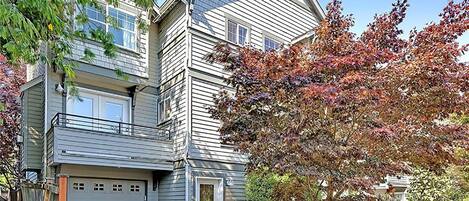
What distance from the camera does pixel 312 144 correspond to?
26.9ft

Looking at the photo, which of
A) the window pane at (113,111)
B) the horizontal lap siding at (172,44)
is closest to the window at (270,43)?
the horizontal lap siding at (172,44)

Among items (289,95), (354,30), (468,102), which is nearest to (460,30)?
(468,102)

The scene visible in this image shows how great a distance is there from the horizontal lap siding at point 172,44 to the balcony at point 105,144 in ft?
6.74

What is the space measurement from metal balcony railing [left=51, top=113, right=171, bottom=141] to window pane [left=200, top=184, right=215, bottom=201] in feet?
6.18

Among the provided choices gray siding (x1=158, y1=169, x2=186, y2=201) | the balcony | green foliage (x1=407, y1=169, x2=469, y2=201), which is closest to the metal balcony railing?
the balcony

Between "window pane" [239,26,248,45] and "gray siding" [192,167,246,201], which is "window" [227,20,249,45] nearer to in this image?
"window pane" [239,26,248,45]

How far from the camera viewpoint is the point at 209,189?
1318 cm

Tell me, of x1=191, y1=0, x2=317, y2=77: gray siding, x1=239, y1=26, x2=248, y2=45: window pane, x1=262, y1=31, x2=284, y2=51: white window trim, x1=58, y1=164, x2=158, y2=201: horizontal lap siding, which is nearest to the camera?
x1=58, y1=164, x2=158, y2=201: horizontal lap siding

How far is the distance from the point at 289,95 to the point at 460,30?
11.3 ft

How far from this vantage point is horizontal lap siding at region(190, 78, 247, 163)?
42.1 feet

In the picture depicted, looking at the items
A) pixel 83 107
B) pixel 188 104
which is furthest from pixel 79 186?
pixel 188 104

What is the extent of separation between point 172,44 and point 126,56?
1545 mm

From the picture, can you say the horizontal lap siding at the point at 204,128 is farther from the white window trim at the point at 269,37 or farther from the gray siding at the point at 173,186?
the white window trim at the point at 269,37

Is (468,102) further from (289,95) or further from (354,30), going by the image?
(289,95)
